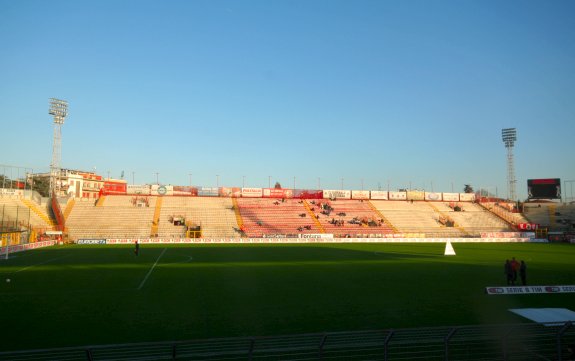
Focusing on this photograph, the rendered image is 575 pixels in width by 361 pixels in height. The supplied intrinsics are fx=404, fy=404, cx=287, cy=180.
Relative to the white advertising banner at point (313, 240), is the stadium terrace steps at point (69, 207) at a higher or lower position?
A: higher

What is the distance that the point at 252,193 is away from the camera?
81375mm

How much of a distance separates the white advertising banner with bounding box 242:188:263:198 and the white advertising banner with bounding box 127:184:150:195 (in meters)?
18.2

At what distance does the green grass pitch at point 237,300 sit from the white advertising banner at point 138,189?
48.3m

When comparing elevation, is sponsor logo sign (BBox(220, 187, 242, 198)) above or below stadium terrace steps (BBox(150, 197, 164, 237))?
above

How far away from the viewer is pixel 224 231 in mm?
62844

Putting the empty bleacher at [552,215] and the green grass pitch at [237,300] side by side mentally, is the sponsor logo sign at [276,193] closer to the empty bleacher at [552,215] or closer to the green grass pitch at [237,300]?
the empty bleacher at [552,215]

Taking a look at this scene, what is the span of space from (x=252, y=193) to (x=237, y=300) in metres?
65.5

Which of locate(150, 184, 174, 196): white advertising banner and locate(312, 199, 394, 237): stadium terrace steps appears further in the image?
locate(150, 184, 174, 196): white advertising banner

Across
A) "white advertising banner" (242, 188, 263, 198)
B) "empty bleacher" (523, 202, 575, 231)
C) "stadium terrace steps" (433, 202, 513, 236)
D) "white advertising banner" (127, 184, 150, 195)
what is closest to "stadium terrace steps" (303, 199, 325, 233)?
"white advertising banner" (242, 188, 263, 198)

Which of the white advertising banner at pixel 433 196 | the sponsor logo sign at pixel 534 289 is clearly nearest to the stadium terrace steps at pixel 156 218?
the sponsor logo sign at pixel 534 289

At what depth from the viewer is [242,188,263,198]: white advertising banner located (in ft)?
265

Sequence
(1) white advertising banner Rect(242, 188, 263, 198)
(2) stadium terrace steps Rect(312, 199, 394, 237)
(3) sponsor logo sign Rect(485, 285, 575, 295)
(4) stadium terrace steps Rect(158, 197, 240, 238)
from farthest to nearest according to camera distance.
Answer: (1) white advertising banner Rect(242, 188, 263, 198)
(2) stadium terrace steps Rect(312, 199, 394, 237)
(4) stadium terrace steps Rect(158, 197, 240, 238)
(3) sponsor logo sign Rect(485, 285, 575, 295)

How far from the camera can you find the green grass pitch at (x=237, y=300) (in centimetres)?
1188

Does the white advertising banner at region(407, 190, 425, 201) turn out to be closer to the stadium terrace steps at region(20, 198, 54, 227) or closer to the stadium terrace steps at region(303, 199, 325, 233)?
the stadium terrace steps at region(303, 199, 325, 233)
